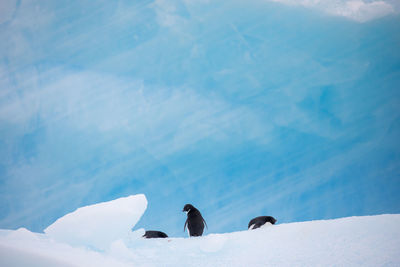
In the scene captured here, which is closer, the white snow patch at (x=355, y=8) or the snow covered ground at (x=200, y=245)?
the snow covered ground at (x=200, y=245)

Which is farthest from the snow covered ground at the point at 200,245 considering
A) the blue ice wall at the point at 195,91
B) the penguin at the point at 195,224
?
the blue ice wall at the point at 195,91

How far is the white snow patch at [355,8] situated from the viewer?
1037 centimetres

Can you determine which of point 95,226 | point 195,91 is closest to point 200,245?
point 95,226

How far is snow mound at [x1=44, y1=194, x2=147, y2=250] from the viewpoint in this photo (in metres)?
2.49

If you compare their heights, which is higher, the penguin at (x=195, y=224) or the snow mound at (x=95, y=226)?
the penguin at (x=195, y=224)

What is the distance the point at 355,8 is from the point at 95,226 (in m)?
11.8

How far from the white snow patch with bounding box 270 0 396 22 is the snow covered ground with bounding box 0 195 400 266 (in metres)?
10.2

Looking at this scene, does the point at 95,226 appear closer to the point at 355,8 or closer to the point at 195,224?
the point at 195,224

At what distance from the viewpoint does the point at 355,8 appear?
10984 mm

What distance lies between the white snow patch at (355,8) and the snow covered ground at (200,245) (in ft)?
33.5

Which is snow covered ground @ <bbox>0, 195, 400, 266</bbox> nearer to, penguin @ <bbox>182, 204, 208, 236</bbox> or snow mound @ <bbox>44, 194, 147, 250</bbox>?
snow mound @ <bbox>44, 194, 147, 250</bbox>

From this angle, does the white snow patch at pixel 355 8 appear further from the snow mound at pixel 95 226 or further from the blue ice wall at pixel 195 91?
the snow mound at pixel 95 226

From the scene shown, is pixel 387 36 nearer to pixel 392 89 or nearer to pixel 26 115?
pixel 392 89

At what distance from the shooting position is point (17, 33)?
10.3m
